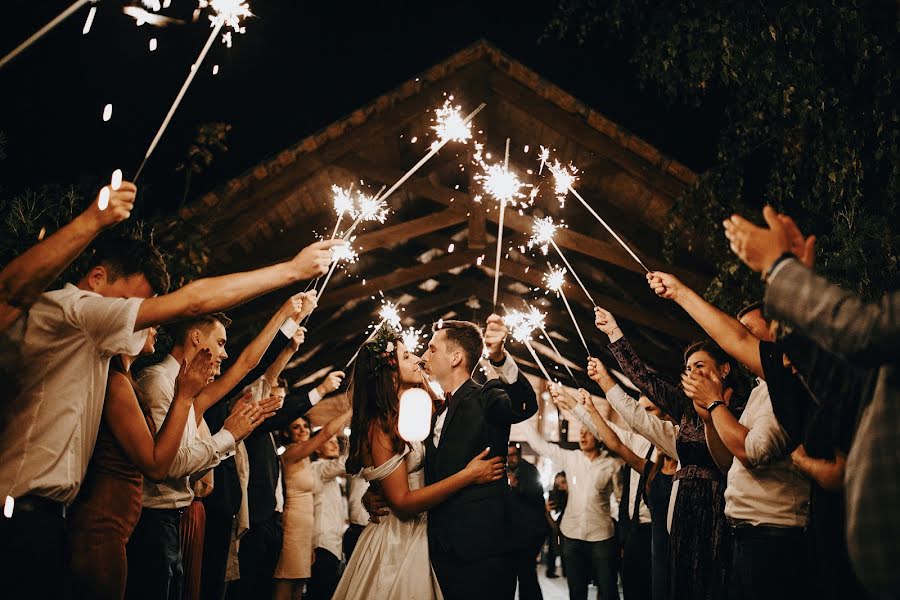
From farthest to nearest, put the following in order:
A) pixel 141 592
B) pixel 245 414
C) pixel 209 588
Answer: pixel 209 588 < pixel 245 414 < pixel 141 592

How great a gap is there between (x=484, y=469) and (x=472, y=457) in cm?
13

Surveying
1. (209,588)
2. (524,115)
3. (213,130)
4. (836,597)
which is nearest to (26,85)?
(213,130)

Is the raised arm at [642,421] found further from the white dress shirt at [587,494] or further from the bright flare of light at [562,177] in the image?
the white dress shirt at [587,494]

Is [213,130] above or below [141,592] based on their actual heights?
above

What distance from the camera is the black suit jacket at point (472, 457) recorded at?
246 cm

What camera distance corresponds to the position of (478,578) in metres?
2.41

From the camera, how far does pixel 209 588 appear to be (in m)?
3.76

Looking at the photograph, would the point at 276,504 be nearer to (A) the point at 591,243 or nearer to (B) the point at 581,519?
(B) the point at 581,519

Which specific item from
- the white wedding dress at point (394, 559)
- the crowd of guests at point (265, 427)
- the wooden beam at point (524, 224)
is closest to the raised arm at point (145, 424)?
the crowd of guests at point (265, 427)

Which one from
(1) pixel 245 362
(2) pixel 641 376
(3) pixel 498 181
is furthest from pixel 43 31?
(2) pixel 641 376

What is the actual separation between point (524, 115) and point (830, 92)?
12.1 feet

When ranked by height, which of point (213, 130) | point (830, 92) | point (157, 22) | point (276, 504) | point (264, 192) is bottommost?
point (276, 504)

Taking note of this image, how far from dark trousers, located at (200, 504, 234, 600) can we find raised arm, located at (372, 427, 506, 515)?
1578 mm

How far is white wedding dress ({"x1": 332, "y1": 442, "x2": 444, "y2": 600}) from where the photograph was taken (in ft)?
8.07
